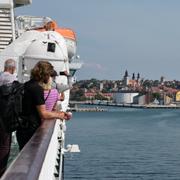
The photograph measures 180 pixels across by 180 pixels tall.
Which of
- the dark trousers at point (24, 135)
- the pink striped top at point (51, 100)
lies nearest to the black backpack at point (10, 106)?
the dark trousers at point (24, 135)

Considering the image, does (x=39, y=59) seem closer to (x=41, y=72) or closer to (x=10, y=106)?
(x=41, y=72)

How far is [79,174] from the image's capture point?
29156mm

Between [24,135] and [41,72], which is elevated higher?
[41,72]

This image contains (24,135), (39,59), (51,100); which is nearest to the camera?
(24,135)

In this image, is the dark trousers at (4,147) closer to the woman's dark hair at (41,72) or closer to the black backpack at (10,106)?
the black backpack at (10,106)

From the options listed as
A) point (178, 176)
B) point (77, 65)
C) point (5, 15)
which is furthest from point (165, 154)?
point (5, 15)

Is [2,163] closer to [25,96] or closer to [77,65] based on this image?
[25,96]

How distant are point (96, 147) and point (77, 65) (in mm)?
25560

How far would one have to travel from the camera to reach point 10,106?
542cm

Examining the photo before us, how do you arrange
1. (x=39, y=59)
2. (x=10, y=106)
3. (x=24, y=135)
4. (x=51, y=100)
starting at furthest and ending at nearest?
(x=39, y=59) < (x=51, y=100) < (x=24, y=135) < (x=10, y=106)

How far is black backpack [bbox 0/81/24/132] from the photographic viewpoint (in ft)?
17.6

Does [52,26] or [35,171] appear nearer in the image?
[35,171]

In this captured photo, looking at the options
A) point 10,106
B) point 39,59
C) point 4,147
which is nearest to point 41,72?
point 10,106

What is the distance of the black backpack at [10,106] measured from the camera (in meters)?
5.36
